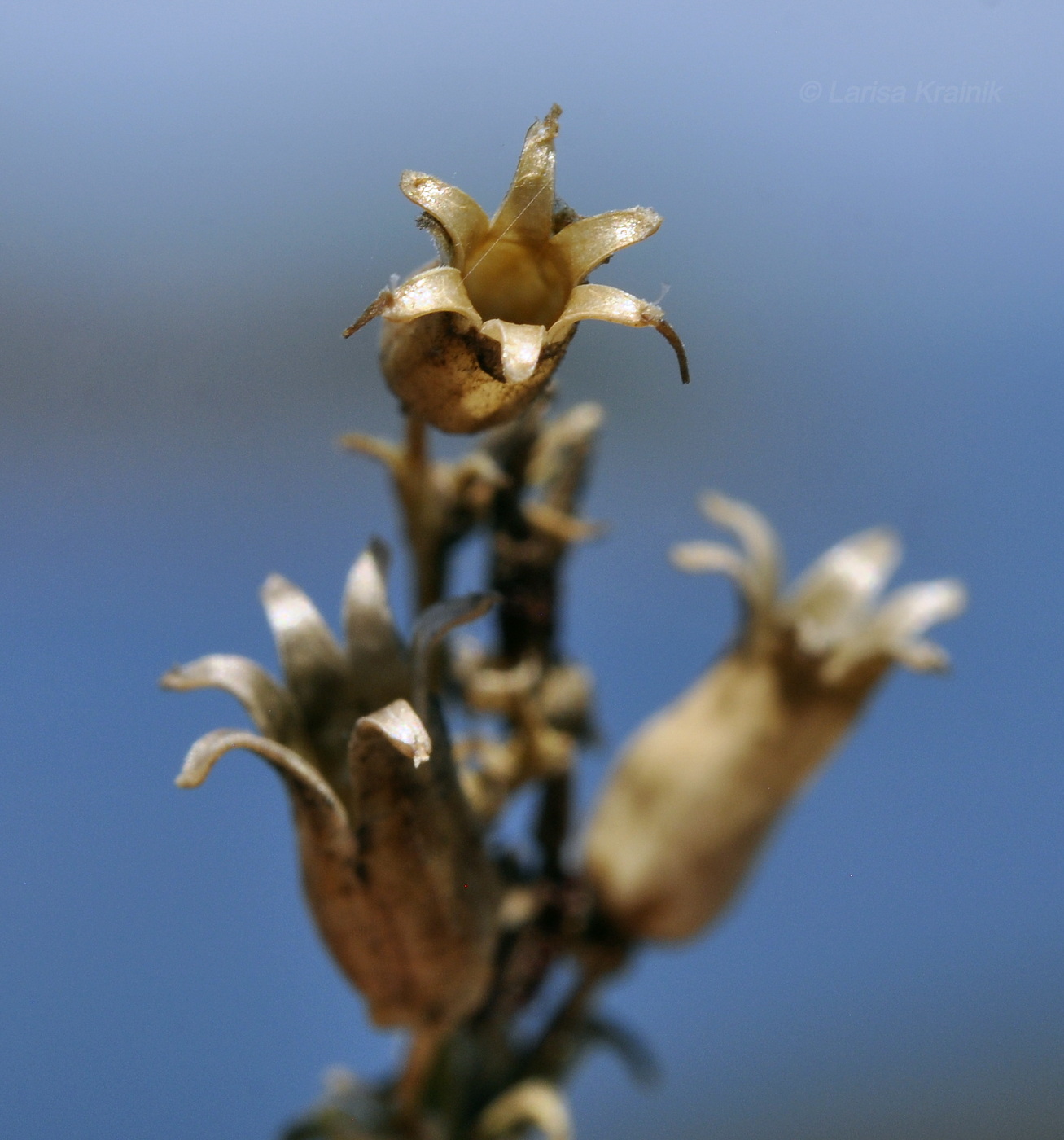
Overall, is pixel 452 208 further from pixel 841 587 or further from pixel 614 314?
pixel 841 587

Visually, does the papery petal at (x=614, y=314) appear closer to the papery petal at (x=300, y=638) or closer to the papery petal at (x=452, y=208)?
the papery petal at (x=452, y=208)

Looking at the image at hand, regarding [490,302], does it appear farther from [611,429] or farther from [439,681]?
[611,429]

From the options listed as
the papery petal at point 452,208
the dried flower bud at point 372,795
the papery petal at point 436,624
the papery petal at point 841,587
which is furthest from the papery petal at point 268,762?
the papery petal at point 841,587

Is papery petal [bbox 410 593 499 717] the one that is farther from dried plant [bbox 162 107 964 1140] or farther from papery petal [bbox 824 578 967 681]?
papery petal [bbox 824 578 967 681]

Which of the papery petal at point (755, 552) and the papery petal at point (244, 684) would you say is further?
the papery petal at point (755, 552)

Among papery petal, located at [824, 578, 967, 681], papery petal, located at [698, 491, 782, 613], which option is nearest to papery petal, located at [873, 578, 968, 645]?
papery petal, located at [824, 578, 967, 681]

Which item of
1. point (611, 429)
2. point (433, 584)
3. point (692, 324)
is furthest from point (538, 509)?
point (692, 324)
